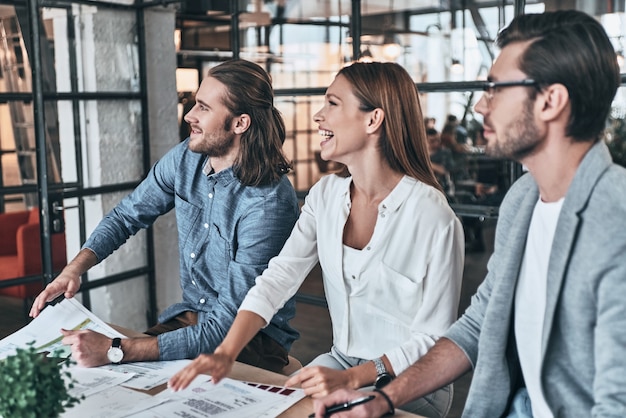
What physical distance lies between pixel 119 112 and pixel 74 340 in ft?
9.91

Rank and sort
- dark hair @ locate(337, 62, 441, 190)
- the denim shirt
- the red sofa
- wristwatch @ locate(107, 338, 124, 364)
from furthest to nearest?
the red sofa < the denim shirt < dark hair @ locate(337, 62, 441, 190) < wristwatch @ locate(107, 338, 124, 364)

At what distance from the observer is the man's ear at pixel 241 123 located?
7.92ft

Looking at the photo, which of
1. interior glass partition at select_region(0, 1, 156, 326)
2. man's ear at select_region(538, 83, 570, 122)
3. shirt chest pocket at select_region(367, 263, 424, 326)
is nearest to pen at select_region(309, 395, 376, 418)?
shirt chest pocket at select_region(367, 263, 424, 326)

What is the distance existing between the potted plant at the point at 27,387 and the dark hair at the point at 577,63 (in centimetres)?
107

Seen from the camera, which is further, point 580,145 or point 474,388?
point 474,388

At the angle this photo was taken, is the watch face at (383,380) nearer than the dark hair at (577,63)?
No

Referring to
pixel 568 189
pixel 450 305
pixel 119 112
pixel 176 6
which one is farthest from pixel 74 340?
pixel 176 6

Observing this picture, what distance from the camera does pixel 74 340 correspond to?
6.17 ft

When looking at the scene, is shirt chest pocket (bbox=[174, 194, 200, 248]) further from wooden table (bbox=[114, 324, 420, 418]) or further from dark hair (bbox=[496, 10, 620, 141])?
A: dark hair (bbox=[496, 10, 620, 141])

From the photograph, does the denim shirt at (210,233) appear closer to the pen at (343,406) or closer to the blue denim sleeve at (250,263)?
the blue denim sleeve at (250,263)

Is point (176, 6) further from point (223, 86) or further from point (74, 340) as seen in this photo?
point (74, 340)

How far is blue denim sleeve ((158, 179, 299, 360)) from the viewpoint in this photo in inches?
81.3

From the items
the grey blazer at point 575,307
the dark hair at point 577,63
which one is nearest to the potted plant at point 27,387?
Answer: the grey blazer at point 575,307

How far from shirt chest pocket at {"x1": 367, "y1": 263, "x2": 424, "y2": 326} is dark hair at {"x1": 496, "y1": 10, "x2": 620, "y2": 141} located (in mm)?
615
